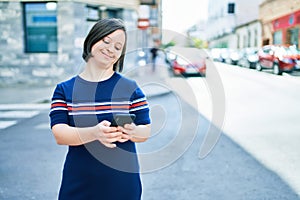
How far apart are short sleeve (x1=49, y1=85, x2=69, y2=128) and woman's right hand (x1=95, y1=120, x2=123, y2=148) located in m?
0.23

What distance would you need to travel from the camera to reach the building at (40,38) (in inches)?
595

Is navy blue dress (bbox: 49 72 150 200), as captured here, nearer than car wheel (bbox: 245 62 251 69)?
Yes

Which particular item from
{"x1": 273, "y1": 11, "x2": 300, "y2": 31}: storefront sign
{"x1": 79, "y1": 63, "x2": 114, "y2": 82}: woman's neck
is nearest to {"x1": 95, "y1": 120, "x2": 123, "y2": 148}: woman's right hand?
{"x1": 79, "y1": 63, "x2": 114, "y2": 82}: woman's neck

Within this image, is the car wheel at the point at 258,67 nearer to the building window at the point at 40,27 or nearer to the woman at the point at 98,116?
the building window at the point at 40,27

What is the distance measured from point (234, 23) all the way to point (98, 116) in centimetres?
6009

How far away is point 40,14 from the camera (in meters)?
15.2

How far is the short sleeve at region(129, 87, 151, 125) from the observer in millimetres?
1754

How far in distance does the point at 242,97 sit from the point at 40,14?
343 inches

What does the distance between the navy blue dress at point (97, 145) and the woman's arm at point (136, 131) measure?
0.15 feet

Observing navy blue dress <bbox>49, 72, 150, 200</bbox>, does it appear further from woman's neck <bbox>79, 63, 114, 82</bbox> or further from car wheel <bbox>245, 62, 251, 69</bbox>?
car wheel <bbox>245, 62, 251, 69</bbox>

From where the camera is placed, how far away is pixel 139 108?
69.6 inches

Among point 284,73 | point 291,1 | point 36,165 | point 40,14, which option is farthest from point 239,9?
point 36,165

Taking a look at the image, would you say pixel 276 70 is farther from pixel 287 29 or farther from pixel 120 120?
pixel 120 120

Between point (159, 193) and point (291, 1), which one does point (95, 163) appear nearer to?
point (159, 193)
